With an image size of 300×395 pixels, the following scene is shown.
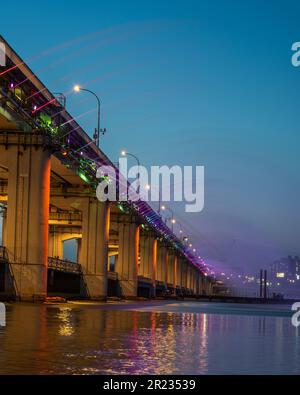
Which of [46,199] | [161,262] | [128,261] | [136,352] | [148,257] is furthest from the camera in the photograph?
[161,262]

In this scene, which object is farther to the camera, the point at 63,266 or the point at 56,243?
the point at 56,243

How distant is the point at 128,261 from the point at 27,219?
2271 inches

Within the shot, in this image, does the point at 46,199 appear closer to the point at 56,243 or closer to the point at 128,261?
the point at 128,261

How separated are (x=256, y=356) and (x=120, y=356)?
348 centimetres

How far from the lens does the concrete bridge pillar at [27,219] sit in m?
51.6

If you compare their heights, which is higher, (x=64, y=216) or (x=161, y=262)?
(x=64, y=216)

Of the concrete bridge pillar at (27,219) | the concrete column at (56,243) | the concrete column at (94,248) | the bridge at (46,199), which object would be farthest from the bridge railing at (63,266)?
the concrete column at (56,243)

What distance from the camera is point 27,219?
5209cm

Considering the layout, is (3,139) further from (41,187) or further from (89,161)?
(89,161)

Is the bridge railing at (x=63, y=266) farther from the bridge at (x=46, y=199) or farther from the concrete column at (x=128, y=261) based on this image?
the concrete column at (x=128, y=261)

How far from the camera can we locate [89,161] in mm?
77875

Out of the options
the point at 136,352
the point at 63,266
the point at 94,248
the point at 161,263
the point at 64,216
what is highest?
the point at 64,216

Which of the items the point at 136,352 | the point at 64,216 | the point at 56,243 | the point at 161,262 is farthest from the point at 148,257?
the point at 136,352

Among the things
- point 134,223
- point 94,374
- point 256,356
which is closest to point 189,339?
point 256,356
